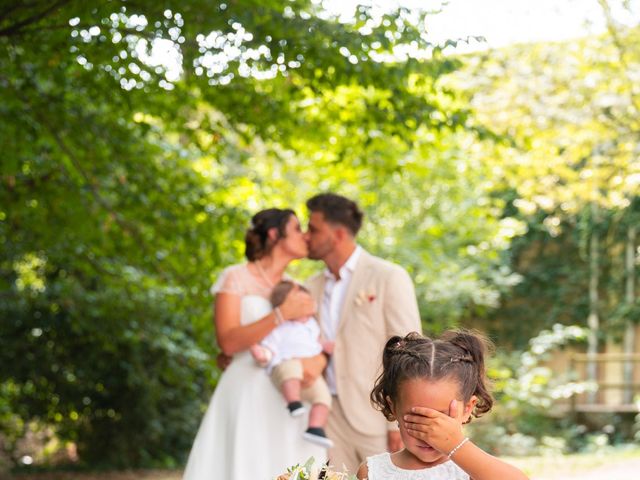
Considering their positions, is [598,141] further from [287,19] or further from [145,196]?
[287,19]

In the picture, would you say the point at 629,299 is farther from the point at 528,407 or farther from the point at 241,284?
the point at 241,284

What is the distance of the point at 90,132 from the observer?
8.61 metres

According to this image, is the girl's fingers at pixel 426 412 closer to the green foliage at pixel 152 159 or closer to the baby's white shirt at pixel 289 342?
the baby's white shirt at pixel 289 342

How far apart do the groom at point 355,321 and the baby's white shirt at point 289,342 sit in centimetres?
18

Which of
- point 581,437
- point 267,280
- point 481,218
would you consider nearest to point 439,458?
point 267,280

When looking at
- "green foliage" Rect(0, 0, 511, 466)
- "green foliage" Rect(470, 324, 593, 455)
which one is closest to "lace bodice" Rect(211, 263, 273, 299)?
"green foliage" Rect(0, 0, 511, 466)

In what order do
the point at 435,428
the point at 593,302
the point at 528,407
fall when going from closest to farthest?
the point at 435,428
the point at 528,407
the point at 593,302

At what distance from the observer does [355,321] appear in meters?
4.85

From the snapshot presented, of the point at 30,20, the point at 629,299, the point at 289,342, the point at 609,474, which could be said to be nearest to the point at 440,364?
the point at 289,342

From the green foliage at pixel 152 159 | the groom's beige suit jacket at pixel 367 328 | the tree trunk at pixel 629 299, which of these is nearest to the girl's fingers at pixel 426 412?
the groom's beige suit jacket at pixel 367 328

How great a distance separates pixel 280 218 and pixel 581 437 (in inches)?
572

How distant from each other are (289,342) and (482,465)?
86.6 inches

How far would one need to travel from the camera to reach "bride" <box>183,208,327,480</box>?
466cm

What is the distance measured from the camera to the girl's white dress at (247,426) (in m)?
4.68
